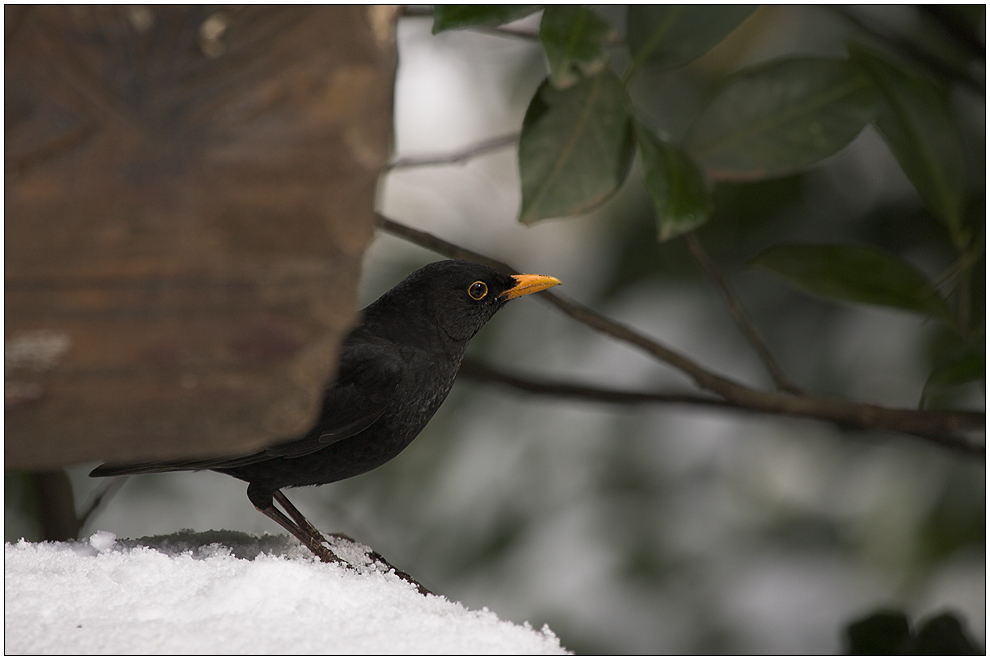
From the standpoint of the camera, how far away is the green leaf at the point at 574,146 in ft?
3.13

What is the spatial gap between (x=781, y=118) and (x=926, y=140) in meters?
0.26

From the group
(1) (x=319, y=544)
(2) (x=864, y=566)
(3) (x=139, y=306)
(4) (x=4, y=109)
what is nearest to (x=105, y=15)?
(4) (x=4, y=109)

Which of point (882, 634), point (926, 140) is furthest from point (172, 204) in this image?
point (882, 634)

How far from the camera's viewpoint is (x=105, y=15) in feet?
1.75

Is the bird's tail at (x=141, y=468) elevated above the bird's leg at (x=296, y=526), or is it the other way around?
the bird's tail at (x=141, y=468)

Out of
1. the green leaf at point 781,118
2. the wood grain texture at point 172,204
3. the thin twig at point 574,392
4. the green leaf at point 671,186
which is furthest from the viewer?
the thin twig at point 574,392

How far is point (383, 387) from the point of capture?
989 mm

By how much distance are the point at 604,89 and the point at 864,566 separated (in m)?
1.61

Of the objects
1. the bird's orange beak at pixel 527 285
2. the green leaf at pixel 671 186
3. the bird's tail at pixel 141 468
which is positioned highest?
the green leaf at pixel 671 186

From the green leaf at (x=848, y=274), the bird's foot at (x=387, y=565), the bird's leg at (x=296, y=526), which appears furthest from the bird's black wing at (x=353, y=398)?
the green leaf at (x=848, y=274)

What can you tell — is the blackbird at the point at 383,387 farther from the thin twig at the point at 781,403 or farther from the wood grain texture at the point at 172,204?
the wood grain texture at the point at 172,204

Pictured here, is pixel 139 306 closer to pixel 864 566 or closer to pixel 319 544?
pixel 319 544

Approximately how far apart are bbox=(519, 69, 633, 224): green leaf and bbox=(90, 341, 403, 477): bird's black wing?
0.87 feet

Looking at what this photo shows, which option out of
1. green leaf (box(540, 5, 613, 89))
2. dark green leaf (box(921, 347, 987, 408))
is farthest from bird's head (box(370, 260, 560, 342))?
dark green leaf (box(921, 347, 987, 408))
